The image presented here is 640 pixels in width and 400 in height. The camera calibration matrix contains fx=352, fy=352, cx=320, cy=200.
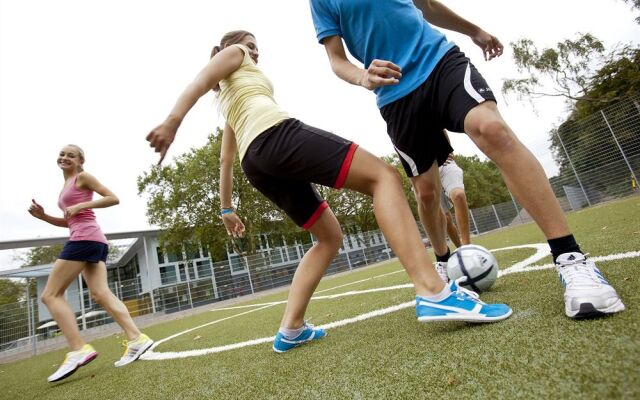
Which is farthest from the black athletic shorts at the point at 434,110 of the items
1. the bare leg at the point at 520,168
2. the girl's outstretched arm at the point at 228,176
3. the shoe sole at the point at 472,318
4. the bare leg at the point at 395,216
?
the girl's outstretched arm at the point at 228,176

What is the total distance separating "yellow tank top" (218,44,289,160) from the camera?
2.22 meters

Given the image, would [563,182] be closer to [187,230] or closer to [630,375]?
[630,375]

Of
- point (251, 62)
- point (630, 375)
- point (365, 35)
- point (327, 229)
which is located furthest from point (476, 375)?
point (251, 62)

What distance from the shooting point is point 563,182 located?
19.2 metres

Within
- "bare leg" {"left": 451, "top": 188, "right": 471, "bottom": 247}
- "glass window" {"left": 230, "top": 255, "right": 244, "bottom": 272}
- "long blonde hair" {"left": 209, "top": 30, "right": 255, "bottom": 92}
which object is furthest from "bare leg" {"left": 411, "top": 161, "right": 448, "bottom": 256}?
"glass window" {"left": 230, "top": 255, "right": 244, "bottom": 272}

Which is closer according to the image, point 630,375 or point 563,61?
point 630,375

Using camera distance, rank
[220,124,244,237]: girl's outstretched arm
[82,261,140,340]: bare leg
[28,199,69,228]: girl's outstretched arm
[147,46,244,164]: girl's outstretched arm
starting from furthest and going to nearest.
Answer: [28,199,69,228]: girl's outstretched arm
[82,261,140,340]: bare leg
[220,124,244,237]: girl's outstretched arm
[147,46,244,164]: girl's outstretched arm

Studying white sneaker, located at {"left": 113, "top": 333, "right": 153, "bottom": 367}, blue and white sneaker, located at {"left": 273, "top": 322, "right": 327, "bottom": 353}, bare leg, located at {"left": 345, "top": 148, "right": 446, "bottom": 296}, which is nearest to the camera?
bare leg, located at {"left": 345, "top": 148, "right": 446, "bottom": 296}

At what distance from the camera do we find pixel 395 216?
6.31 feet

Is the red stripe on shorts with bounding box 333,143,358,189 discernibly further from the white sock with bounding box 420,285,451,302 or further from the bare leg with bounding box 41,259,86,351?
the bare leg with bounding box 41,259,86,351

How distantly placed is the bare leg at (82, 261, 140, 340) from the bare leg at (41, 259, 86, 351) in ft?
0.72

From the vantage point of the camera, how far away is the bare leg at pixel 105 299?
3834mm

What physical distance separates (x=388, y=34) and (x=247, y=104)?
104 cm

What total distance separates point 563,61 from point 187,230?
2974 centimetres
